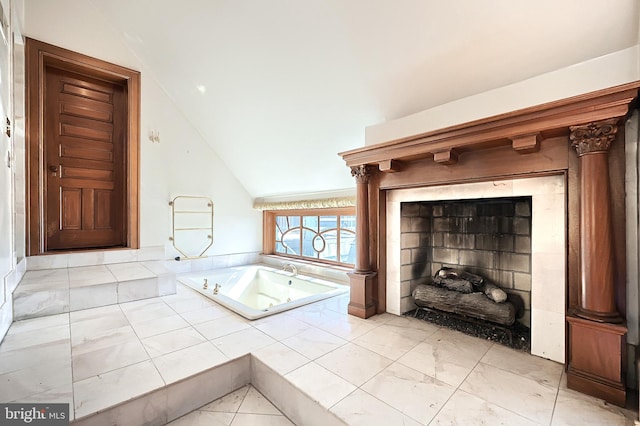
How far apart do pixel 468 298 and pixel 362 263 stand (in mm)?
838

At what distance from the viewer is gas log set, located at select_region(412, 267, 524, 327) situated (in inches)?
76.7

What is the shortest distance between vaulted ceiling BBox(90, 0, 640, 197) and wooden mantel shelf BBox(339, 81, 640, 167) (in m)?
0.35

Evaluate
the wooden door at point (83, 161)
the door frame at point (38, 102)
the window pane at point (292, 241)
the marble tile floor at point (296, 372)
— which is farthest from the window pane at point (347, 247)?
the door frame at point (38, 102)

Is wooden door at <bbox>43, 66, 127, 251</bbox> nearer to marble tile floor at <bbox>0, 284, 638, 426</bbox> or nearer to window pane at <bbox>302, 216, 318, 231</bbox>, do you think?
marble tile floor at <bbox>0, 284, 638, 426</bbox>

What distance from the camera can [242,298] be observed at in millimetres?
3551

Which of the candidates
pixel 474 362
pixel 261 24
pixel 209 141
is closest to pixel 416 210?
pixel 474 362

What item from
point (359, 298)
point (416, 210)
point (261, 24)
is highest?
point (261, 24)

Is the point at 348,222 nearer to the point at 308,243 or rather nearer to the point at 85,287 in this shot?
the point at 308,243

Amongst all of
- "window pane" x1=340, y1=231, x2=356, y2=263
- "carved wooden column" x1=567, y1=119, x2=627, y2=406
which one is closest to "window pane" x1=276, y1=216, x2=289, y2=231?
"window pane" x1=340, y1=231, x2=356, y2=263

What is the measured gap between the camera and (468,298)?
2.08 metres

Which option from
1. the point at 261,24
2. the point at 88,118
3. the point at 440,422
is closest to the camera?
the point at 440,422

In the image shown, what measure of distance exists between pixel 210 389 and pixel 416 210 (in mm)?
2014

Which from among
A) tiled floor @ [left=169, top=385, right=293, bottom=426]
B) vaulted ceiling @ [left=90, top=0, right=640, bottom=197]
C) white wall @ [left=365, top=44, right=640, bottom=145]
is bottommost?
tiled floor @ [left=169, top=385, right=293, bottom=426]

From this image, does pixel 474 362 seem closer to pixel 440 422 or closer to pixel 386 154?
pixel 440 422
